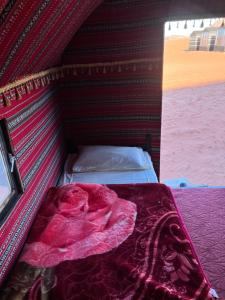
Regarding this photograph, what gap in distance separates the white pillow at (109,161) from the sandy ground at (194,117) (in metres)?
1.27

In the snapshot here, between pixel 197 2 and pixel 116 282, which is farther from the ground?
pixel 197 2

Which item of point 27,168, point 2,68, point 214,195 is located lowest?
point 214,195

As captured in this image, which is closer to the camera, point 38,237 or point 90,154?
point 38,237

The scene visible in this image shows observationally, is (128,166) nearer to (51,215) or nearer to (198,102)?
(51,215)

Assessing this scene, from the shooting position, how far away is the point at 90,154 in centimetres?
247

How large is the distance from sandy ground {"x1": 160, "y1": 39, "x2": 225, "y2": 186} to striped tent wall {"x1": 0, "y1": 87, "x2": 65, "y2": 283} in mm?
1580

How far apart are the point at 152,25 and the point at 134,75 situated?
1.67 feet

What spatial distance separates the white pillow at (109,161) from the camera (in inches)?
92.7

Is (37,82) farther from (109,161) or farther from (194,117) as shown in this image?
(194,117)

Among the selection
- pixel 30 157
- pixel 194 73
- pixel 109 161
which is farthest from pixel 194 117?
pixel 30 157

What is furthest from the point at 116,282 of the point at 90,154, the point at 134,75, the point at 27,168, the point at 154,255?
the point at 134,75

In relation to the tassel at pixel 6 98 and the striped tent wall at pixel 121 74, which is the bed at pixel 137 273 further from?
the striped tent wall at pixel 121 74

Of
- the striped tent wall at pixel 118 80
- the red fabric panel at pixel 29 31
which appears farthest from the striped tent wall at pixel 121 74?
the red fabric panel at pixel 29 31

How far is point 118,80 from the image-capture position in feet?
8.61
